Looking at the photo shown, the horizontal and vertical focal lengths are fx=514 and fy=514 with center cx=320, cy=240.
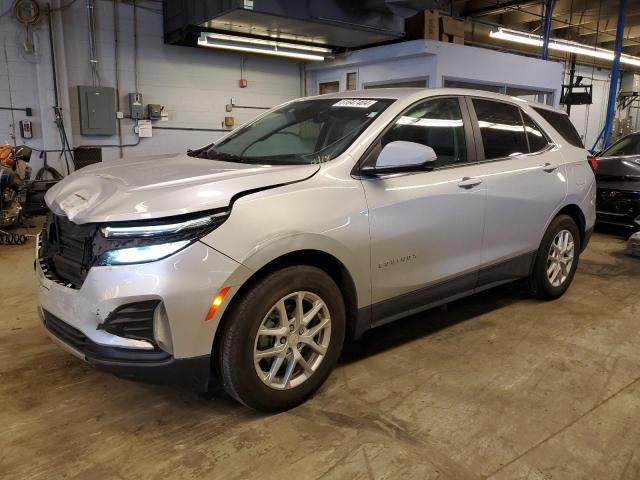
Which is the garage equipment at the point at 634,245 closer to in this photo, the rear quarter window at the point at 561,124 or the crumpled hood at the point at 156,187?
the rear quarter window at the point at 561,124

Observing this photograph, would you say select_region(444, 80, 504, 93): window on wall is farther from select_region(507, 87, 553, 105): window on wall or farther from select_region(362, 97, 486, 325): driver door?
select_region(362, 97, 486, 325): driver door

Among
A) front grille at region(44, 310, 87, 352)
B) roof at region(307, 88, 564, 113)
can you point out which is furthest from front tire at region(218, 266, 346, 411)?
roof at region(307, 88, 564, 113)

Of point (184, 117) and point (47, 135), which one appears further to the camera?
point (184, 117)

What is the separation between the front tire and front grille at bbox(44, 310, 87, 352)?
0.58m

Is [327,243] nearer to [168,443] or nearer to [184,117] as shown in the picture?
[168,443]

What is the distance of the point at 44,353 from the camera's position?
10.2 feet

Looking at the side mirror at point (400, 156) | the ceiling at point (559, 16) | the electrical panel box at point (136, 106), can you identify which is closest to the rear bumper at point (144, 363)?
the side mirror at point (400, 156)

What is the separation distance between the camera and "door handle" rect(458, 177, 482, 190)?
10.1 ft

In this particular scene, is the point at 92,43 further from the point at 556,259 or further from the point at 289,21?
the point at 556,259

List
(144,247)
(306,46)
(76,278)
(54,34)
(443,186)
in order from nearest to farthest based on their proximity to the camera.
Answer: (144,247) < (76,278) < (443,186) < (54,34) < (306,46)

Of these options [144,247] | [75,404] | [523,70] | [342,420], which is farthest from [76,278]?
[523,70]

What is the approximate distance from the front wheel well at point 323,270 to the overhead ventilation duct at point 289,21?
18.1 ft

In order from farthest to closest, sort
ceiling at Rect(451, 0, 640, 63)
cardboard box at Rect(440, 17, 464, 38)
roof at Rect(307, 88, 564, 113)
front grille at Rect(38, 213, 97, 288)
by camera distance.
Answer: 1. ceiling at Rect(451, 0, 640, 63)
2. cardboard box at Rect(440, 17, 464, 38)
3. roof at Rect(307, 88, 564, 113)
4. front grille at Rect(38, 213, 97, 288)

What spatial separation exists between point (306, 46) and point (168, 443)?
27.3 feet
